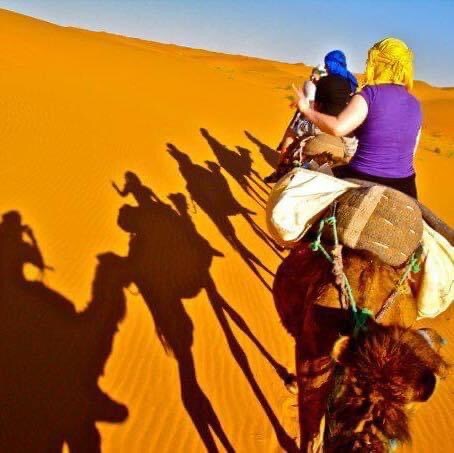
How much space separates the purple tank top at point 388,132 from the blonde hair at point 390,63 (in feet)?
0.24

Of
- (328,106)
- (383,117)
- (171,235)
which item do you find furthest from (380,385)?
(171,235)

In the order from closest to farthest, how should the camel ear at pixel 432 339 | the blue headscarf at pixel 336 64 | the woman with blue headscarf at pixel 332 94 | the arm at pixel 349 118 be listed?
the camel ear at pixel 432 339
the arm at pixel 349 118
the woman with blue headscarf at pixel 332 94
the blue headscarf at pixel 336 64

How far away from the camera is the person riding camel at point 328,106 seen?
5750mm

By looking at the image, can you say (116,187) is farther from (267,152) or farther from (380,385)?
(380,385)

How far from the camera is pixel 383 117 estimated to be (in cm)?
293

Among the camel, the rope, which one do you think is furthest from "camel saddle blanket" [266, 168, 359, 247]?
the rope

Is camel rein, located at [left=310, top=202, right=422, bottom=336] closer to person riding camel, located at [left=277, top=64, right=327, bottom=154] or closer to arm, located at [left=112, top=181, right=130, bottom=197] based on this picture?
person riding camel, located at [left=277, top=64, right=327, bottom=154]

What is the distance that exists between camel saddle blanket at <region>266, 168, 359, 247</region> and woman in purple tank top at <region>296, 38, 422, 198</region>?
0.31m

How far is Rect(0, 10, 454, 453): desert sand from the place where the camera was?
4.64 meters

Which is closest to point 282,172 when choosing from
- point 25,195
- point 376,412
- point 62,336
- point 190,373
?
point 190,373

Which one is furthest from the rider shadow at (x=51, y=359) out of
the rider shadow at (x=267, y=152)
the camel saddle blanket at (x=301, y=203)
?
the rider shadow at (x=267, y=152)

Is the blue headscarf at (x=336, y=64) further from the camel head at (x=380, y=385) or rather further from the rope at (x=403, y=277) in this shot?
the camel head at (x=380, y=385)

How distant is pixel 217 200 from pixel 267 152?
554 centimetres

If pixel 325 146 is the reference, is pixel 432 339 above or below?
below
